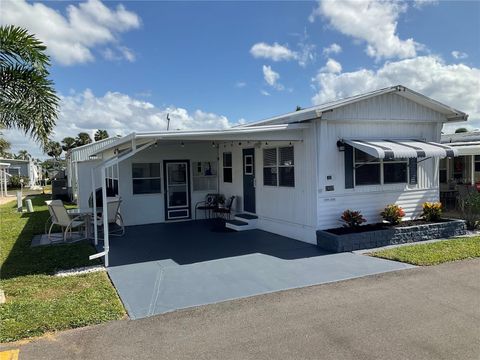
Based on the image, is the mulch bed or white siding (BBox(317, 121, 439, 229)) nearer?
the mulch bed

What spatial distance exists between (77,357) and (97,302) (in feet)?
4.90

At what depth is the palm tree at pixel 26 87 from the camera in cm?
608

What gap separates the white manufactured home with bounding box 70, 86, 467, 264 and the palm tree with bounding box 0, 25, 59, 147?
1.35 metres

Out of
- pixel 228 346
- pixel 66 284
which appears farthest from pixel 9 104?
pixel 228 346

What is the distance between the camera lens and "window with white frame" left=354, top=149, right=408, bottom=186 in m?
9.38

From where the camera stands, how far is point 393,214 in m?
9.23

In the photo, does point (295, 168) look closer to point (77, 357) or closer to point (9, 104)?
point (9, 104)

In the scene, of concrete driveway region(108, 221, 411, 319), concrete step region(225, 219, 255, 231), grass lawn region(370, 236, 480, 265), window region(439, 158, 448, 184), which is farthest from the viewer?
window region(439, 158, 448, 184)

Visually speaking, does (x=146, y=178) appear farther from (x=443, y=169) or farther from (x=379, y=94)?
(x=443, y=169)

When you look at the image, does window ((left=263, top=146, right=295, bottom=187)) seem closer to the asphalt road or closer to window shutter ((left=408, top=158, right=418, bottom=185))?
window shutter ((left=408, top=158, right=418, bottom=185))

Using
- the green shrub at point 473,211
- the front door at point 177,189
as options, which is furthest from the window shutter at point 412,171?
the front door at point 177,189

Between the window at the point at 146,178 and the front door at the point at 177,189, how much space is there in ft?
0.95

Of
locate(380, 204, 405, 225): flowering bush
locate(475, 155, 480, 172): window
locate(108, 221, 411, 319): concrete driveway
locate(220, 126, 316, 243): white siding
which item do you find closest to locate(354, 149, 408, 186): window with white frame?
locate(380, 204, 405, 225): flowering bush

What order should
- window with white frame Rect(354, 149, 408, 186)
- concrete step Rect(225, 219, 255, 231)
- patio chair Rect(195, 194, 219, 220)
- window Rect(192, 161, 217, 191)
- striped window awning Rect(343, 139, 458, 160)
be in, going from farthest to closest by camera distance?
window Rect(192, 161, 217, 191)
patio chair Rect(195, 194, 219, 220)
concrete step Rect(225, 219, 255, 231)
window with white frame Rect(354, 149, 408, 186)
striped window awning Rect(343, 139, 458, 160)
